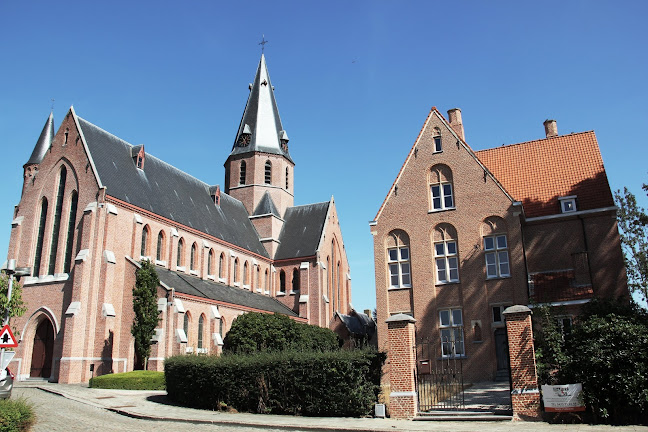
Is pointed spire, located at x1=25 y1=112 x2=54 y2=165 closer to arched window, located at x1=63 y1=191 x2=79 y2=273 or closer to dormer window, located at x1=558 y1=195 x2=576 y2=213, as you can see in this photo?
arched window, located at x1=63 y1=191 x2=79 y2=273

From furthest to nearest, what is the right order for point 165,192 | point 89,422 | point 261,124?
point 261,124, point 165,192, point 89,422

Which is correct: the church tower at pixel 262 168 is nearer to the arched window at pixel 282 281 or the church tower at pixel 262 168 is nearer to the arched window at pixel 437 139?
the arched window at pixel 282 281

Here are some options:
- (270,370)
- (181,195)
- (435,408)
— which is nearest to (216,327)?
(181,195)

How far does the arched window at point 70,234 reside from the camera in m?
31.0

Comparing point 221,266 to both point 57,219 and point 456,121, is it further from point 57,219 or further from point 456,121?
point 456,121

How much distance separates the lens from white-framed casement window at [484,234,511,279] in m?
26.5

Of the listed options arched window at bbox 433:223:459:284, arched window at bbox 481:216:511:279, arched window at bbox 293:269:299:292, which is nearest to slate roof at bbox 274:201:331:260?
arched window at bbox 293:269:299:292

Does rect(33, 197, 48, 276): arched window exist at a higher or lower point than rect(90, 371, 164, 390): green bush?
higher

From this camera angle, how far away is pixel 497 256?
26.7 metres

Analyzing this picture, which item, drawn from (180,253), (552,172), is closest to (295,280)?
(180,253)

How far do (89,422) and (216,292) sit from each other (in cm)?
2173

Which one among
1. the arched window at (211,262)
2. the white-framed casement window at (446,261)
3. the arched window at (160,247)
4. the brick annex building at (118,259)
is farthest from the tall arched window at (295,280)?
the white-framed casement window at (446,261)

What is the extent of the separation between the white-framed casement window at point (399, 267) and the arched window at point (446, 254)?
1547 millimetres

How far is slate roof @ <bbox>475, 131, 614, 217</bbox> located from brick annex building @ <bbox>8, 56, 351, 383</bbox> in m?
19.6
